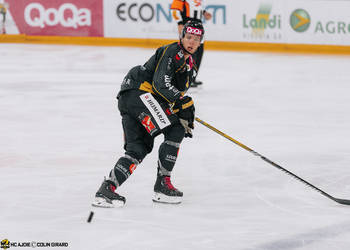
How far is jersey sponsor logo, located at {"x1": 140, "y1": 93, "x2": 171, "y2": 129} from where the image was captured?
10.9 ft

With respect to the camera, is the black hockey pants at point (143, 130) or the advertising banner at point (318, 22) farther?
the advertising banner at point (318, 22)

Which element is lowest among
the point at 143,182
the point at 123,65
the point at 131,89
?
the point at 123,65

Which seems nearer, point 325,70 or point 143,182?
point 143,182

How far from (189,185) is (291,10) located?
8.06 metres

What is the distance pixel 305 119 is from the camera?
602cm

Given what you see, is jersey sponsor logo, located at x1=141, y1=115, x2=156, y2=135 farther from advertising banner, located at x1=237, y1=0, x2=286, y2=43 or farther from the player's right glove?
advertising banner, located at x1=237, y1=0, x2=286, y2=43

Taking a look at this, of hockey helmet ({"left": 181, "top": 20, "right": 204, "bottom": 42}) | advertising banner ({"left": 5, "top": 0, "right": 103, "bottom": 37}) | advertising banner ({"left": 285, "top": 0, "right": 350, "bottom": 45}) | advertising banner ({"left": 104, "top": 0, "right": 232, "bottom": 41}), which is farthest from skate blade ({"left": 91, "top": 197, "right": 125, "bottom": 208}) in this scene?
advertising banner ({"left": 5, "top": 0, "right": 103, "bottom": 37})

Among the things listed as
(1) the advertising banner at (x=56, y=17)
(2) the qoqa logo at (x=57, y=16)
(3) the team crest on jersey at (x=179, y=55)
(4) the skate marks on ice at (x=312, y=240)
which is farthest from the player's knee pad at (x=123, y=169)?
(2) the qoqa logo at (x=57, y=16)

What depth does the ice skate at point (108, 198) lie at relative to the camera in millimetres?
3318

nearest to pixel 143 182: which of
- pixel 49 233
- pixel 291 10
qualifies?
pixel 49 233

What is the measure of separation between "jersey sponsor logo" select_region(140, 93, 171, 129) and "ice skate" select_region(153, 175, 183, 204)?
1.15 ft

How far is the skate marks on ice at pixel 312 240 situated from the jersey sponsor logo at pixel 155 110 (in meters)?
0.81

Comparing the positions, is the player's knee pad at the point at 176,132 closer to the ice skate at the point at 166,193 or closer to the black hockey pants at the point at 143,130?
the black hockey pants at the point at 143,130

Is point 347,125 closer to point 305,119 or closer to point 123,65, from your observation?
point 305,119
